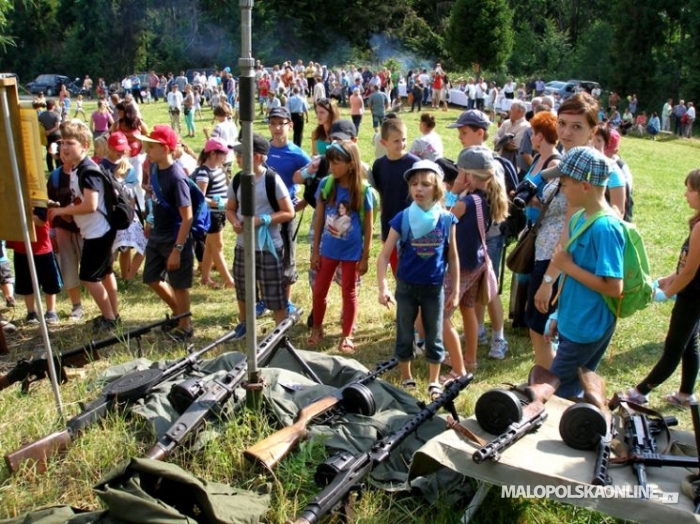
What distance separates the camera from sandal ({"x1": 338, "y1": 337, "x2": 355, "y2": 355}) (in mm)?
6137

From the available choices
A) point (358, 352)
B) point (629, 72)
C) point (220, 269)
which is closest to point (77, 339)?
point (220, 269)

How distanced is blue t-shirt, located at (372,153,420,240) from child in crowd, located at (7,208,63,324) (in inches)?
127

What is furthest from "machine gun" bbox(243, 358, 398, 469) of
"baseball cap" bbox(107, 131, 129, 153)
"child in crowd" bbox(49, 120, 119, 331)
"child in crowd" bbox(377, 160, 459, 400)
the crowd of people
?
"baseball cap" bbox(107, 131, 129, 153)

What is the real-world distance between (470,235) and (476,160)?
582 mm

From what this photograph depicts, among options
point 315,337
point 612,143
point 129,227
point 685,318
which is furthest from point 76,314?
point 685,318

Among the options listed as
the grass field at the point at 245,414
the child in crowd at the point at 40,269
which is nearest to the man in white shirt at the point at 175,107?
the grass field at the point at 245,414

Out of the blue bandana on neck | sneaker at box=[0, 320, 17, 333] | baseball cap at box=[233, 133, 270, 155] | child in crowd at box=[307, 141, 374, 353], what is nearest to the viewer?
the blue bandana on neck

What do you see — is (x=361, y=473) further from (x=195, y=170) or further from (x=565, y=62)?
(x=565, y=62)

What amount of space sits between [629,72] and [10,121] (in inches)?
1628

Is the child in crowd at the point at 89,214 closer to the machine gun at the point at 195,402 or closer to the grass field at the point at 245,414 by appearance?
the grass field at the point at 245,414

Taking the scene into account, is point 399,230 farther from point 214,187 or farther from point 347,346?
point 214,187

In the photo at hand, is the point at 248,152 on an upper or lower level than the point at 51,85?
upper

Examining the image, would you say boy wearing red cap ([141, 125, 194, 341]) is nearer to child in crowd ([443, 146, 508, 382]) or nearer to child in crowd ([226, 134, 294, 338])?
child in crowd ([226, 134, 294, 338])

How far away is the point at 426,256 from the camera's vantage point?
4809mm
